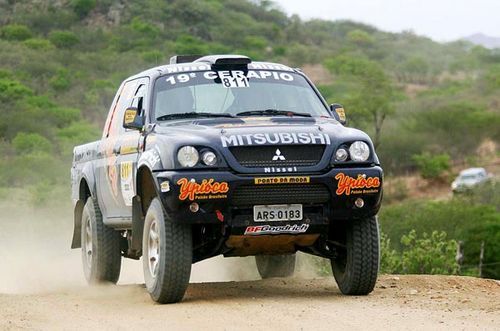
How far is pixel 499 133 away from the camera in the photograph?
288 ft

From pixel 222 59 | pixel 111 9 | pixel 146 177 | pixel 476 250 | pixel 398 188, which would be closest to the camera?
pixel 146 177

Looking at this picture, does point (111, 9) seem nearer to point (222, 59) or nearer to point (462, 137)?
point (462, 137)

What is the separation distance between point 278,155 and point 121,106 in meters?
3.00

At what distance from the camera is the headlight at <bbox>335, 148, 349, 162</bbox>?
9555mm

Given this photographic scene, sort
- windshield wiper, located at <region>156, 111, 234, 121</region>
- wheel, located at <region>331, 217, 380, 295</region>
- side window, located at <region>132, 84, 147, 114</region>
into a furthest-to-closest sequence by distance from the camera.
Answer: side window, located at <region>132, 84, 147, 114</region> → windshield wiper, located at <region>156, 111, 234, 121</region> → wheel, located at <region>331, 217, 380, 295</region>

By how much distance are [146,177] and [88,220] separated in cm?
261

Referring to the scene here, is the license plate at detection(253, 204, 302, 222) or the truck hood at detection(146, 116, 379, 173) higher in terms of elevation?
the truck hood at detection(146, 116, 379, 173)

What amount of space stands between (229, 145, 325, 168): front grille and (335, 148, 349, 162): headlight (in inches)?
4.5

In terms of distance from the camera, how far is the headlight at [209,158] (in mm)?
9312

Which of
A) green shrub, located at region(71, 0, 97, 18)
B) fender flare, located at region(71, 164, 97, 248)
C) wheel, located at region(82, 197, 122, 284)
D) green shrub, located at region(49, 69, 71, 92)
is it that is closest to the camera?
wheel, located at region(82, 197, 122, 284)

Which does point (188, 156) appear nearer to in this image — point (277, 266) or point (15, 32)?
point (277, 266)

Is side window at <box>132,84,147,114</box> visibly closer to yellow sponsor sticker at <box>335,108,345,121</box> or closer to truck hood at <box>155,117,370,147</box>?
truck hood at <box>155,117,370,147</box>

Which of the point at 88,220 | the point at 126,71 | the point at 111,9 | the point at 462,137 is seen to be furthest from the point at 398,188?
the point at 88,220

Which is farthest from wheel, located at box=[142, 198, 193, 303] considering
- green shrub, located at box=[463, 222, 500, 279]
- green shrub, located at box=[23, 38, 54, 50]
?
green shrub, located at box=[23, 38, 54, 50]
